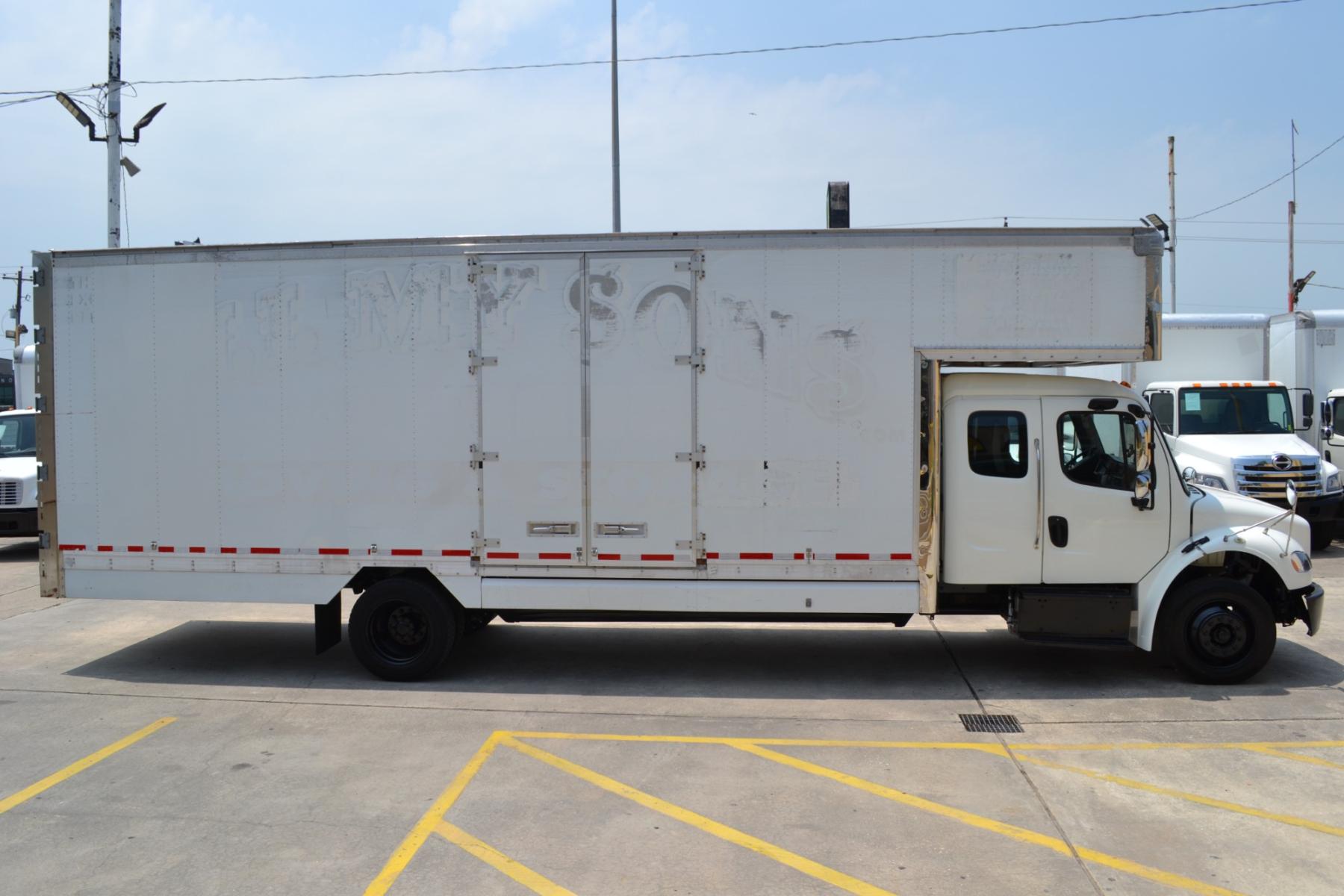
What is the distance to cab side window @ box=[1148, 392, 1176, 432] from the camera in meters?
14.1

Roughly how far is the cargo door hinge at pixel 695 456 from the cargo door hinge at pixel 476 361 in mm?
1572

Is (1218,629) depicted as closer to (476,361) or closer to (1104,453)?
(1104,453)

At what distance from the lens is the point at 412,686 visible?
7.51 meters

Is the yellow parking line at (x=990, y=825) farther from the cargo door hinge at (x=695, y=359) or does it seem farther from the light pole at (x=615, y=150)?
the light pole at (x=615, y=150)

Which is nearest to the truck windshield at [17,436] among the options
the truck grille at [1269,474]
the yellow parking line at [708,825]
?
the yellow parking line at [708,825]

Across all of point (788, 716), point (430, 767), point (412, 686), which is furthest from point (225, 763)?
point (788, 716)

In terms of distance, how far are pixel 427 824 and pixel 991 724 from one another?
12.5 feet

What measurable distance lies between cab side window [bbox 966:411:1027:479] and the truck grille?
24.3ft

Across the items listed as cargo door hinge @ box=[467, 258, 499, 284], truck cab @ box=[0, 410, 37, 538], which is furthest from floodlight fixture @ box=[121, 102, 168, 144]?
cargo door hinge @ box=[467, 258, 499, 284]

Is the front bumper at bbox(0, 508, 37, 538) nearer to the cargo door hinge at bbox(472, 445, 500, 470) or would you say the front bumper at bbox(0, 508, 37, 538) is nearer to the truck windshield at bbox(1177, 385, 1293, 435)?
the cargo door hinge at bbox(472, 445, 500, 470)

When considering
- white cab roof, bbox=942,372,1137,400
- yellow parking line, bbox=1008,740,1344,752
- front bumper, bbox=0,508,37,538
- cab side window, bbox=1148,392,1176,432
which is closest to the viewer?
yellow parking line, bbox=1008,740,1344,752

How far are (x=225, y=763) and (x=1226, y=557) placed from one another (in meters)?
7.25

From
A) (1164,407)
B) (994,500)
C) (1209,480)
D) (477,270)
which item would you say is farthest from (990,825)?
(1164,407)

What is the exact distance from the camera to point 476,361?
7.36 metres
